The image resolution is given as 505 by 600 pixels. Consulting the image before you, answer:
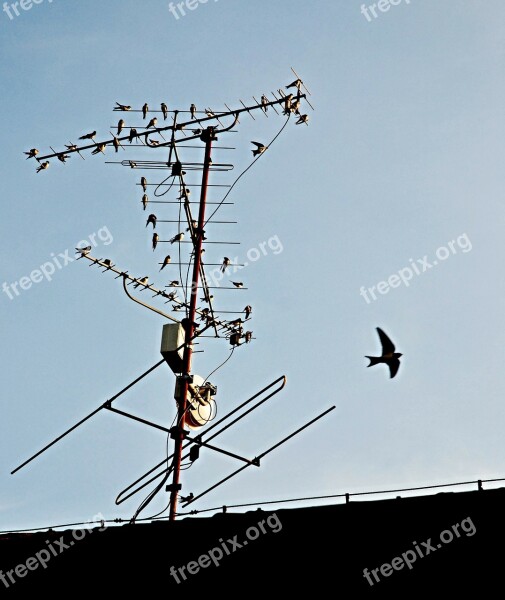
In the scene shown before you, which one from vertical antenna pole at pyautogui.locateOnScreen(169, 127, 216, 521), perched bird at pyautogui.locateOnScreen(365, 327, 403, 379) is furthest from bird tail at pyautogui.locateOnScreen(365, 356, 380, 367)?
vertical antenna pole at pyautogui.locateOnScreen(169, 127, 216, 521)

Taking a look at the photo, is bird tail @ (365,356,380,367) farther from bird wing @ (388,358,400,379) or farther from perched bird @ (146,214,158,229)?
perched bird @ (146,214,158,229)

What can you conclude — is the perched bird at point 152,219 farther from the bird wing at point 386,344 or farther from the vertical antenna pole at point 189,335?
the bird wing at point 386,344

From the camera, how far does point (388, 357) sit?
31.8ft

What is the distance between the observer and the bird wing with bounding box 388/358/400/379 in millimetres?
9275

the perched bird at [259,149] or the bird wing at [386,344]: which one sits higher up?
the perched bird at [259,149]

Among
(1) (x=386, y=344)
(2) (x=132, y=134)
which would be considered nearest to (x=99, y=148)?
(2) (x=132, y=134)

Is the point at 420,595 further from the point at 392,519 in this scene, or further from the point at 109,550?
the point at 109,550

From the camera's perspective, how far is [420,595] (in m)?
5.72

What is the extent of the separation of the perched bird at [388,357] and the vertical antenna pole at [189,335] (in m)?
2.18

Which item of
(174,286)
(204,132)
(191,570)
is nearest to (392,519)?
(191,570)

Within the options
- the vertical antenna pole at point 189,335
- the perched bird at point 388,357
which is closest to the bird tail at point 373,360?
the perched bird at point 388,357

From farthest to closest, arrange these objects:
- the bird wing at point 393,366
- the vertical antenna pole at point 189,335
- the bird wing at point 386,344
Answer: the bird wing at point 386,344, the bird wing at point 393,366, the vertical antenna pole at point 189,335

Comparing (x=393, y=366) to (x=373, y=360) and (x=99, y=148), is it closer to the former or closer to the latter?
(x=373, y=360)

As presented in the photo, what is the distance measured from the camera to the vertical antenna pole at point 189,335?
877 centimetres
